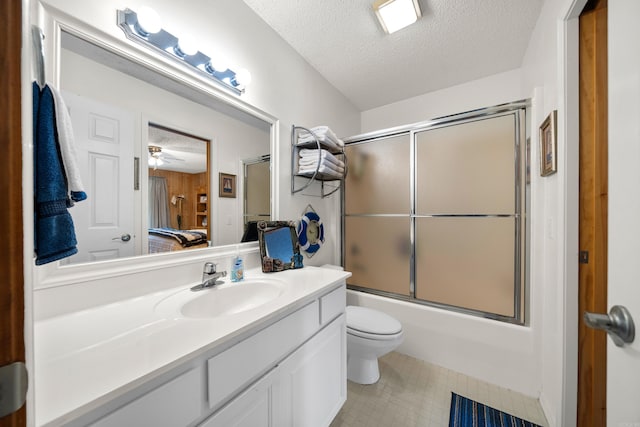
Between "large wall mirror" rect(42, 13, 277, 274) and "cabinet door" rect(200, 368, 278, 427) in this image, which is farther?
"large wall mirror" rect(42, 13, 277, 274)

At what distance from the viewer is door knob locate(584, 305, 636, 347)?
18.6 inches

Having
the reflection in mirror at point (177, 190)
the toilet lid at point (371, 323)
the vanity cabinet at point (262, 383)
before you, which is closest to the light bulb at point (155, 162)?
the reflection in mirror at point (177, 190)

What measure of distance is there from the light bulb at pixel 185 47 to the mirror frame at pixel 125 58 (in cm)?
6

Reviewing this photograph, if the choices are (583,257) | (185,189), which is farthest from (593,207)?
(185,189)

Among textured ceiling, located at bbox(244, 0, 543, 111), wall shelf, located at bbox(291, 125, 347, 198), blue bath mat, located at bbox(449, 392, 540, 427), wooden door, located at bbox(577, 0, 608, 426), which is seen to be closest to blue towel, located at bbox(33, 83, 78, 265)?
wall shelf, located at bbox(291, 125, 347, 198)

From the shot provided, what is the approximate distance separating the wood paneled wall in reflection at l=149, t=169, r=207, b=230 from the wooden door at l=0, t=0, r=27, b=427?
0.84 meters

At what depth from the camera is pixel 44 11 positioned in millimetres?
753

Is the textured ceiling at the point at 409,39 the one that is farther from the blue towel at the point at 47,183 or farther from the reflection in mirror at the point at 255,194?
the blue towel at the point at 47,183

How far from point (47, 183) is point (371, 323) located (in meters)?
1.64

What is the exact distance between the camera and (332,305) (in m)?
1.24

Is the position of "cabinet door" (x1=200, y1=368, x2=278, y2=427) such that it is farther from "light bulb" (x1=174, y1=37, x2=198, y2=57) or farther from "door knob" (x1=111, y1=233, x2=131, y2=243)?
"light bulb" (x1=174, y1=37, x2=198, y2=57)

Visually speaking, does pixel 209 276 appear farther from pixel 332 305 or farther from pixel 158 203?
pixel 332 305

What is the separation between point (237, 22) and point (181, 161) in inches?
35.2

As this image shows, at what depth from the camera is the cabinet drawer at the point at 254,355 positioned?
2.23ft
